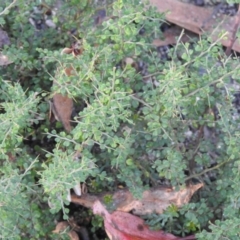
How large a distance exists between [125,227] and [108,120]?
52cm

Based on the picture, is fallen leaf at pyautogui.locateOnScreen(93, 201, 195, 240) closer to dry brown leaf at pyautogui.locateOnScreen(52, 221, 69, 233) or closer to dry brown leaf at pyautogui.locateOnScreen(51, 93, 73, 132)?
dry brown leaf at pyautogui.locateOnScreen(52, 221, 69, 233)

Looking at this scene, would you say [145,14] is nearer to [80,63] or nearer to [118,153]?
[80,63]

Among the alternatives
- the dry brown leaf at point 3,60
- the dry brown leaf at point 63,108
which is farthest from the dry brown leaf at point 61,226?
the dry brown leaf at point 3,60

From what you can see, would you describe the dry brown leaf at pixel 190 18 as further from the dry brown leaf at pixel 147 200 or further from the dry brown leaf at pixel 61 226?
the dry brown leaf at pixel 61 226

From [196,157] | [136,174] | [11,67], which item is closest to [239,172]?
[196,157]

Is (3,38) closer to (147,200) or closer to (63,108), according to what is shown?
(63,108)

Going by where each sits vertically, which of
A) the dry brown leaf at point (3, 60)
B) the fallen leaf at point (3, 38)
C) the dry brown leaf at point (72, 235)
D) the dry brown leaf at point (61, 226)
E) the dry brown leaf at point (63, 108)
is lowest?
the dry brown leaf at point (72, 235)

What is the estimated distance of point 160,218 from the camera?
2051mm

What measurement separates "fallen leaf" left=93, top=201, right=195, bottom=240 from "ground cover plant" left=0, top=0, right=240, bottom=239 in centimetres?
3

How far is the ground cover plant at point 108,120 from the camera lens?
1.75 metres

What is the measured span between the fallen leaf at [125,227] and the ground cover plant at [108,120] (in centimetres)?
3

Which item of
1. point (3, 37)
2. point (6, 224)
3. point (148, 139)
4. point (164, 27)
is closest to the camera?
point (6, 224)

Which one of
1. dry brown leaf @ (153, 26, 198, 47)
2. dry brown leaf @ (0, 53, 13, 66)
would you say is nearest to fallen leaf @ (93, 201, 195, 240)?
dry brown leaf @ (0, 53, 13, 66)

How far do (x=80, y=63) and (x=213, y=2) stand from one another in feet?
3.98
